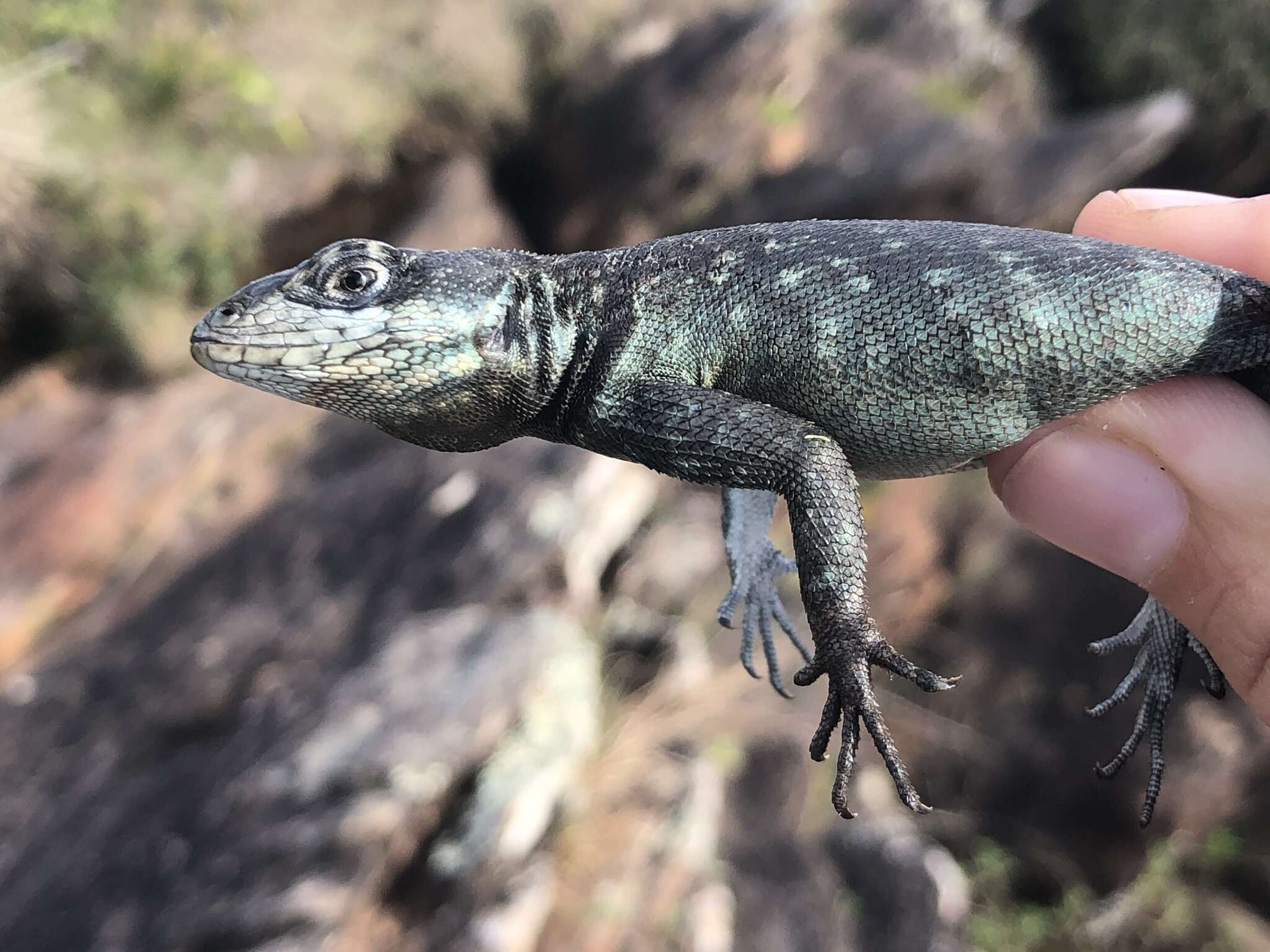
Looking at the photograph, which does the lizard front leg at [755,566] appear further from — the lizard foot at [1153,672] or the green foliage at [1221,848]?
the green foliage at [1221,848]

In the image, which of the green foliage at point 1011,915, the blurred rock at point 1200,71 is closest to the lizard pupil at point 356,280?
the green foliage at point 1011,915

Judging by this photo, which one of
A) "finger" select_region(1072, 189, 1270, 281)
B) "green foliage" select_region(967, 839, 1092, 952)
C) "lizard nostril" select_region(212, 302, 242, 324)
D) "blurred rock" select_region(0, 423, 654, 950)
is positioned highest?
"lizard nostril" select_region(212, 302, 242, 324)

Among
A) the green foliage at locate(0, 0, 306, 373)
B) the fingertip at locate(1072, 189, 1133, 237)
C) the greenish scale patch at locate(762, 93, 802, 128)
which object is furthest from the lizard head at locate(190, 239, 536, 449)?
the greenish scale patch at locate(762, 93, 802, 128)

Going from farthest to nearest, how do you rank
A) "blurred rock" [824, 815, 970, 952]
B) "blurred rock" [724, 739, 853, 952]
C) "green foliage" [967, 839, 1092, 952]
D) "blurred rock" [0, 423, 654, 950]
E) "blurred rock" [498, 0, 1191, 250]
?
"blurred rock" [498, 0, 1191, 250]
"green foliage" [967, 839, 1092, 952]
"blurred rock" [824, 815, 970, 952]
"blurred rock" [724, 739, 853, 952]
"blurred rock" [0, 423, 654, 950]

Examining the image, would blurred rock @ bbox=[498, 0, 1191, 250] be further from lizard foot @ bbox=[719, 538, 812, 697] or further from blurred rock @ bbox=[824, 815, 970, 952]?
lizard foot @ bbox=[719, 538, 812, 697]

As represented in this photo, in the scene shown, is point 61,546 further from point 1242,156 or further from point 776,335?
point 1242,156

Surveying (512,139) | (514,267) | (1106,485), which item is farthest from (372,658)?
(512,139)
